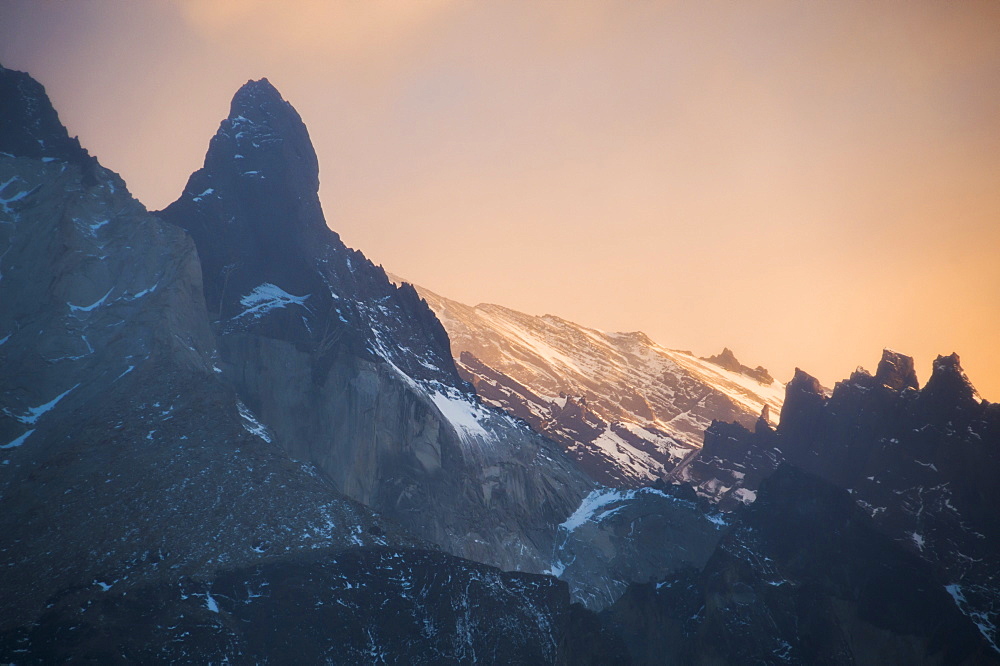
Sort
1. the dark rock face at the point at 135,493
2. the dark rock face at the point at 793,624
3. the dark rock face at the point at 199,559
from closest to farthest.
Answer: the dark rock face at the point at 199,559 < the dark rock face at the point at 135,493 < the dark rock face at the point at 793,624

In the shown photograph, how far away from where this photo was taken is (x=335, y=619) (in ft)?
542

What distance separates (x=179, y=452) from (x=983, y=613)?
466 feet

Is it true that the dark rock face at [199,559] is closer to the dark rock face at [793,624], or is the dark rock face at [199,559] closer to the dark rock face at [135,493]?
the dark rock face at [135,493]

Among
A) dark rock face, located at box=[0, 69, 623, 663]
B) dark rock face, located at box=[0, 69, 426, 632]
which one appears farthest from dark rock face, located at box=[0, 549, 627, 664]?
dark rock face, located at box=[0, 69, 426, 632]

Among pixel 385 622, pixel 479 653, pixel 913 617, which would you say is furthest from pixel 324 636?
pixel 913 617

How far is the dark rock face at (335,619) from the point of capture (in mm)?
150750

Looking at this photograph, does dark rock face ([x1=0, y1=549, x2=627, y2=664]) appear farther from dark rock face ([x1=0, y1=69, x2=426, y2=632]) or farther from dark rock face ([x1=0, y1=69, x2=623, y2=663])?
dark rock face ([x1=0, y1=69, x2=426, y2=632])

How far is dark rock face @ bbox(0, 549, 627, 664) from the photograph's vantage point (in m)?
151

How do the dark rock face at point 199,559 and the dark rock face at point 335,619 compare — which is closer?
the dark rock face at point 335,619

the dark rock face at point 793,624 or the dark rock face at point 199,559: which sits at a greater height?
the dark rock face at point 793,624

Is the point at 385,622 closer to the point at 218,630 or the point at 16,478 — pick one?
the point at 218,630

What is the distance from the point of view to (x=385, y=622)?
551ft

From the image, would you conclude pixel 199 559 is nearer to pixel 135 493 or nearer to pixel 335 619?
pixel 135 493

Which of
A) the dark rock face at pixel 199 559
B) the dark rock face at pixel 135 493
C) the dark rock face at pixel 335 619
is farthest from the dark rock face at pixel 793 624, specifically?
the dark rock face at pixel 135 493
